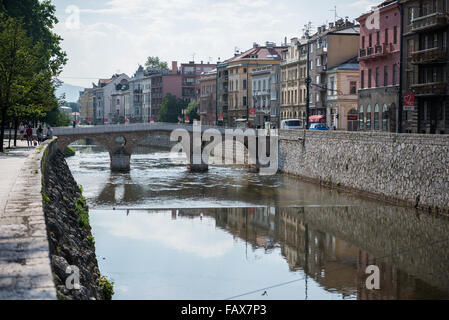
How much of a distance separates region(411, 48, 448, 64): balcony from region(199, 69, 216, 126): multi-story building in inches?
2379

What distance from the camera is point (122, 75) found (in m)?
174

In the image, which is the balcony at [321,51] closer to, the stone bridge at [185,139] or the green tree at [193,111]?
the stone bridge at [185,139]

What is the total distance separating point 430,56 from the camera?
41625 mm

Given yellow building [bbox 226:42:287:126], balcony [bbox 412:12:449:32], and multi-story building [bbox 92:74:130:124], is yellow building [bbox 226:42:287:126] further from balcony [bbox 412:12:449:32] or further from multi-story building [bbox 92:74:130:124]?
multi-story building [bbox 92:74:130:124]

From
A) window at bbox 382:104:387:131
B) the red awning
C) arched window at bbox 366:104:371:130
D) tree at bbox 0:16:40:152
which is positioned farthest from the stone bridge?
tree at bbox 0:16:40:152

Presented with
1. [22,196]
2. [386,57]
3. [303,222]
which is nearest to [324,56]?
[386,57]

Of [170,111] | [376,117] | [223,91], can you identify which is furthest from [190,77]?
[376,117]

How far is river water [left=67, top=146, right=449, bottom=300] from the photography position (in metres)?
18.9

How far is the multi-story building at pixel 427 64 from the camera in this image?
41.1m

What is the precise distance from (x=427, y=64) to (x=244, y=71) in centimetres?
5082

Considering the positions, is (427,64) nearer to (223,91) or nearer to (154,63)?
(223,91)

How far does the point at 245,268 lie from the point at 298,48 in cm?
5650

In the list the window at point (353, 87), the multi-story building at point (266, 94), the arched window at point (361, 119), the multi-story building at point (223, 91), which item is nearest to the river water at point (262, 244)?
the arched window at point (361, 119)

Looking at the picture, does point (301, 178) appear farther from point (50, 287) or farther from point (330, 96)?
point (50, 287)
